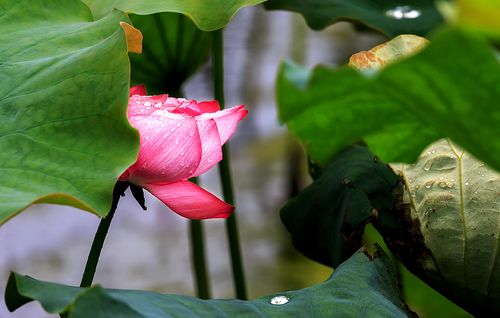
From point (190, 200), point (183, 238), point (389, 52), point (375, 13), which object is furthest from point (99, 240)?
point (183, 238)

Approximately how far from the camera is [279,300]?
2.09 feet

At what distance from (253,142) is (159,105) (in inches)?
124

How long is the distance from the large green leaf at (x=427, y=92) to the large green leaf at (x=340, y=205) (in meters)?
0.31

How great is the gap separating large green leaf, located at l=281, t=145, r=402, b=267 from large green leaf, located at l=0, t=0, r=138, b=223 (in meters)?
0.28

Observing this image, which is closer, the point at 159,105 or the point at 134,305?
the point at 134,305

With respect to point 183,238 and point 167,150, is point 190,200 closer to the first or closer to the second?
point 167,150

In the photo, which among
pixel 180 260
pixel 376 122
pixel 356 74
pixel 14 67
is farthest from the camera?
pixel 180 260

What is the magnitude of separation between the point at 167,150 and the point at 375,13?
537mm

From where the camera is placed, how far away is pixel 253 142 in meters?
3.81

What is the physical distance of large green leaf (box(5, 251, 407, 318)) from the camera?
526 millimetres

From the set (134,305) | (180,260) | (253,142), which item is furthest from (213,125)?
(253,142)

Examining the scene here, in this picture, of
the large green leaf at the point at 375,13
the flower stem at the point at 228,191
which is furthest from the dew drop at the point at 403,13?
the flower stem at the point at 228,191

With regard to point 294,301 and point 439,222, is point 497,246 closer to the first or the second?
point 439,222

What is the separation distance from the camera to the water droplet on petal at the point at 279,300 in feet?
2.08
